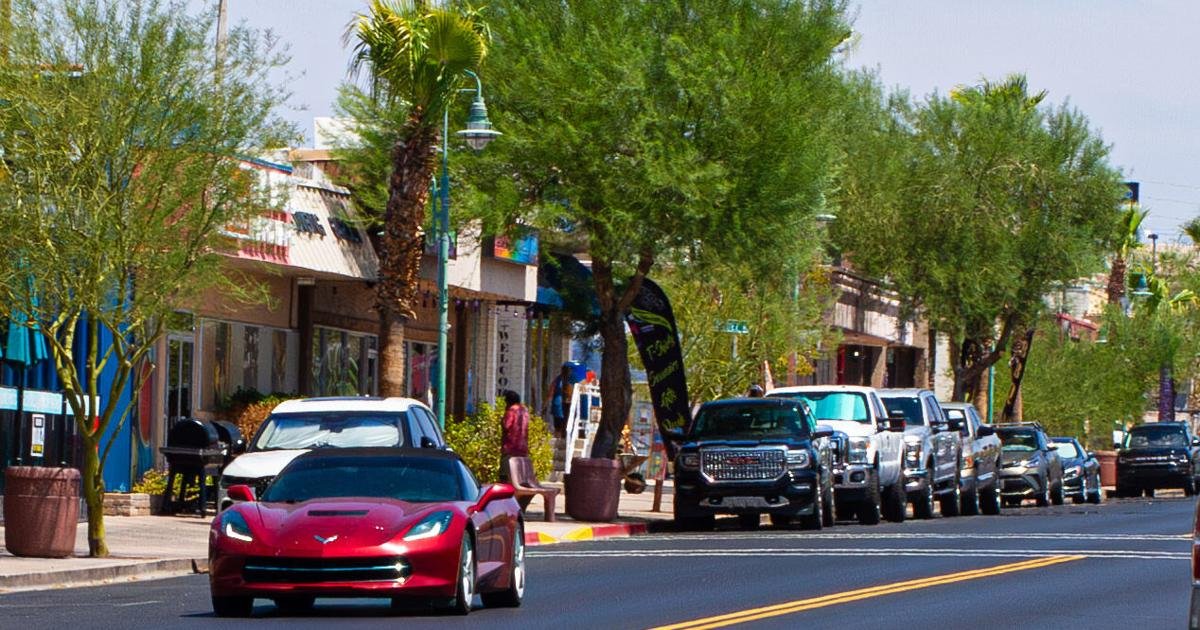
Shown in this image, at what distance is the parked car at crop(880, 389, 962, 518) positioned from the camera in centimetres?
3653

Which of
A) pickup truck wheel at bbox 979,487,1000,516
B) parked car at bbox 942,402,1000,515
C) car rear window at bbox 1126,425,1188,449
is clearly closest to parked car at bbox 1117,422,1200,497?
car rear window at bbox 1126,425,1188,449

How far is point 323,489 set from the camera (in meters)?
17.0

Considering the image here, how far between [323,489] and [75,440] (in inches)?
580

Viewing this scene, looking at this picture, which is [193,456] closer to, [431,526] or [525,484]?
[525,484]

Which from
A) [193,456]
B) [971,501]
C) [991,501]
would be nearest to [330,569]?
[193,456]

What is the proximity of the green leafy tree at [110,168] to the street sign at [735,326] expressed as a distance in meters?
22.1

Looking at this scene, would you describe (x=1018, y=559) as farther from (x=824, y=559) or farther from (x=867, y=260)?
(x=867, y=260)

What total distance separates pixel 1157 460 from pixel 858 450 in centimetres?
2242

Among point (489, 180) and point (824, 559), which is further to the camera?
point (489, 180)

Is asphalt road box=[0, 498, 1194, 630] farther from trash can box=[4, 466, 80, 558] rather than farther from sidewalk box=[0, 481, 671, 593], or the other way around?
trash can box=[4, 466, 80, 558]

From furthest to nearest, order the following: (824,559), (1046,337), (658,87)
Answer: (1046,337)
(658,87)
(824,559)

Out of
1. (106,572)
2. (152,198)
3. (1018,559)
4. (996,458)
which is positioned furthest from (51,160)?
(996,458)

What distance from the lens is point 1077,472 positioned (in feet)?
159

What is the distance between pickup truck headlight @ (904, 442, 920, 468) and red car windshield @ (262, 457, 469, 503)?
65.9ft
